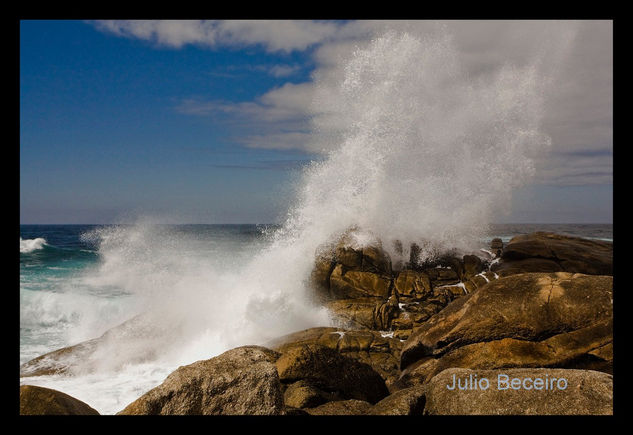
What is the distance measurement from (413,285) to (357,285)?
1581 mm

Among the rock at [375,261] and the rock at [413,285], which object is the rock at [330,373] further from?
the rock at [375,261]

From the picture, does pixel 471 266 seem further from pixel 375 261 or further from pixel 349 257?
pixel 349 257

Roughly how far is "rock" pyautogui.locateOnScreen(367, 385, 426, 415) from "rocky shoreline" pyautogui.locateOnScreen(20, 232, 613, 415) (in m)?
0.01

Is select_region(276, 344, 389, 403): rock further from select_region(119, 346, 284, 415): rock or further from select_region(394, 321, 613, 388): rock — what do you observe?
select_region(119, 346, 284, 415): rock

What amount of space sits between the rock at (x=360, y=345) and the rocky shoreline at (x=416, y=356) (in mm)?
29

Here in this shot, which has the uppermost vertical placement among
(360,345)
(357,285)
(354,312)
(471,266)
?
(471,266)

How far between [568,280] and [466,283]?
565cm

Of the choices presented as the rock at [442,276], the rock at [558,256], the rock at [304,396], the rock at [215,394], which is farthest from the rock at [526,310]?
the rock at [558,256]

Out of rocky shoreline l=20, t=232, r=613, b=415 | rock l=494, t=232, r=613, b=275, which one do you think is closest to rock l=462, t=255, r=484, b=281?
rocky shoreline l=20, t=232, r=613, b=415

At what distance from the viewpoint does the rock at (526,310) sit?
5.52 meters

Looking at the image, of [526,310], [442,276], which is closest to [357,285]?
[442,276]

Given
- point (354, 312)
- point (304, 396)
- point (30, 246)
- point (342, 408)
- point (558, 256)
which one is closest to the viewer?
point (342, 408)

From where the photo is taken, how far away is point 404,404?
377 centimetres

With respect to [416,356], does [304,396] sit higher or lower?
higher
